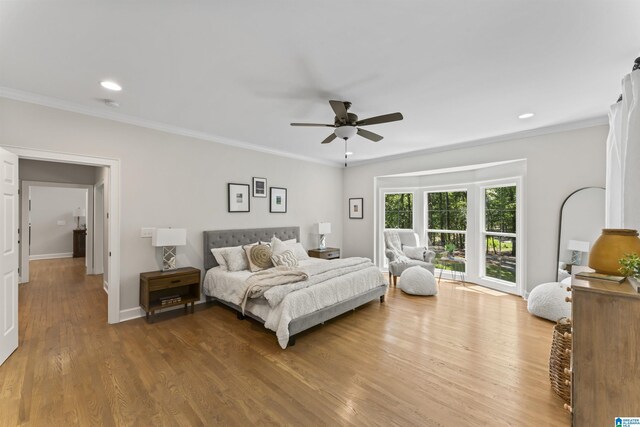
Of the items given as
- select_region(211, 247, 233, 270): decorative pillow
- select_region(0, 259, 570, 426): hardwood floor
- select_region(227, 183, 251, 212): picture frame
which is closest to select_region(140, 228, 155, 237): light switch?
select_region(211, 247, 233, 270): decorative pillow

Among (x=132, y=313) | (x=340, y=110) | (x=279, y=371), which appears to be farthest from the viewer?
(x=132, y=313)

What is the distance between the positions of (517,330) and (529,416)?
5.46 ft

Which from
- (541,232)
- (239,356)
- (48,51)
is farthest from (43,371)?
(541,232)

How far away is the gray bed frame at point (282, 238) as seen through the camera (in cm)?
311

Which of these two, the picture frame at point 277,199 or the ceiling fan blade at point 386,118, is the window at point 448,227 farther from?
the ceiling fan blade at point 386,118

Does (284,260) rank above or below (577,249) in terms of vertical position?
below

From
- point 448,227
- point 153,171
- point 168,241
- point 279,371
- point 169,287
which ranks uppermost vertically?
point 153,171

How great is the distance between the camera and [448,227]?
19.5ft

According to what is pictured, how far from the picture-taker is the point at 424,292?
4.68 metres

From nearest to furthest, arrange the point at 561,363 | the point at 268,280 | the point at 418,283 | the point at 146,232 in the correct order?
the point at 561,363, the point at 268,280, the point at 146,232, the point at 418,283

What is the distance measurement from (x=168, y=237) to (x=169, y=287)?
2.25 feet

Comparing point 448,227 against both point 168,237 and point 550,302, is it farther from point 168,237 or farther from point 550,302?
point 168,237

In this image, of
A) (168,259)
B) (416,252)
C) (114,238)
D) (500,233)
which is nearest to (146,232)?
(114,238)

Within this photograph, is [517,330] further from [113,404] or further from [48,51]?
[48,51]
